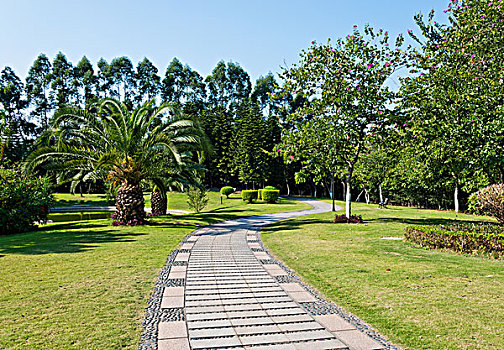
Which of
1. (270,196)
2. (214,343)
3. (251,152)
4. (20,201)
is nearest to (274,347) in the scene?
(214,343)

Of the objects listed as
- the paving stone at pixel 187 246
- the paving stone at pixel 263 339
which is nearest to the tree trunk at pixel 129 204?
the paving stone at pixel 187 246

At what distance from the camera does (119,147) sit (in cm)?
1420

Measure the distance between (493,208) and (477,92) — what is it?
4.18 metres

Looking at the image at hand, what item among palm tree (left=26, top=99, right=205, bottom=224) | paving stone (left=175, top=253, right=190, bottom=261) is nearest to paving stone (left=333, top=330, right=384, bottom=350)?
paving stone (left=175, top=253, right=190, bottom=261)

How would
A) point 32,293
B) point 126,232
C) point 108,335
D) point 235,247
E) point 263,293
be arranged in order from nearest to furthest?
point 108,335 → point 32,293 → point 263,293 → point 235,247 → point 126,232

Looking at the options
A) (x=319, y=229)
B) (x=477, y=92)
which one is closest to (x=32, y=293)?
(x=319, y=229)

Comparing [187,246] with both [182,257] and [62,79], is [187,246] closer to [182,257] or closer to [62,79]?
[182,257]

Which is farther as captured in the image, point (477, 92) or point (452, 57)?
point (452, 57)

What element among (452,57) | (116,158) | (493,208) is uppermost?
(452,57)

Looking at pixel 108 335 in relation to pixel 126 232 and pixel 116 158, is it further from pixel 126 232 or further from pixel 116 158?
pixel 116 158

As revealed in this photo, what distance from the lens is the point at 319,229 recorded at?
539 inches

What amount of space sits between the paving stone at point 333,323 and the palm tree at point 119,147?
1033cm

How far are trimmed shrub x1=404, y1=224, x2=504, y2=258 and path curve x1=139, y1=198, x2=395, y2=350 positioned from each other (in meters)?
4.80

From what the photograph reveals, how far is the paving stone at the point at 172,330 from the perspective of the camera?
4.04 metres
